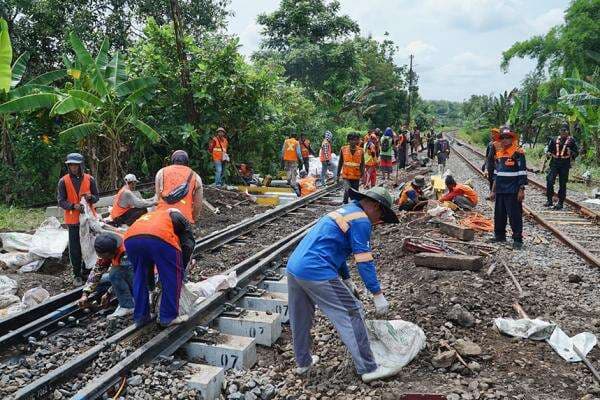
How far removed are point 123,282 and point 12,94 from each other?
7905mm

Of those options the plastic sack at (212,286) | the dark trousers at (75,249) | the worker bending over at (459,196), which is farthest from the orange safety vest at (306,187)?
the plastic sack at (212,286)

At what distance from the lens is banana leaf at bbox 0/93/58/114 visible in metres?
9.72

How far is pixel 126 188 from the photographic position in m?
6.95

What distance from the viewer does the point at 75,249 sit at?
677 cm

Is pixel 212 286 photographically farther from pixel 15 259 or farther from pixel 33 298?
→ pixel 15 259

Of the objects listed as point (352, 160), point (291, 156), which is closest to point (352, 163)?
point (352, 160)

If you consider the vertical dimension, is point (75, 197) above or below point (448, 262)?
above

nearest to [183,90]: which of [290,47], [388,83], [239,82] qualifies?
[239,82]

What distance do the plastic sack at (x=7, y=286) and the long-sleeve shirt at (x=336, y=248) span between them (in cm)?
407

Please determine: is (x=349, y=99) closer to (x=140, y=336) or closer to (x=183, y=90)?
(x=183, y=90)

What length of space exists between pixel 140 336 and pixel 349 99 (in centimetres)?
2940

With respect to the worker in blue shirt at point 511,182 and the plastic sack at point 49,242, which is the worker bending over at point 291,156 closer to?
the worker in blue shirt at point 511,182

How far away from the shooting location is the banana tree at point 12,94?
982cm

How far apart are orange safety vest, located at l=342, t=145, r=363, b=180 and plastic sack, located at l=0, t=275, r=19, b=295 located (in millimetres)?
6367
